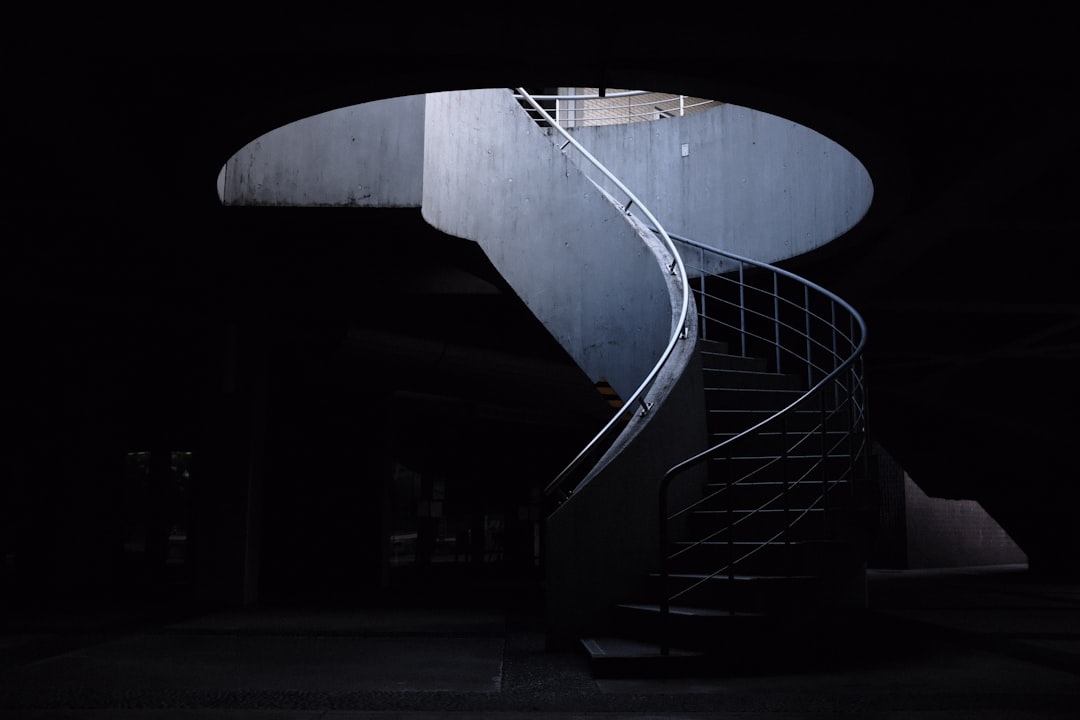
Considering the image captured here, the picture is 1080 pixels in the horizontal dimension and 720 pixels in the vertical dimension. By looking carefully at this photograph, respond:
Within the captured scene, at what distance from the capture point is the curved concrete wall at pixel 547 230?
33.3 feet

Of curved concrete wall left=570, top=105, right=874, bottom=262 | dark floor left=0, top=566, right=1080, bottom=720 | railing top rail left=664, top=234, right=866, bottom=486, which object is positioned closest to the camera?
dark floor left=0, top=566, right=1080, bottom=720

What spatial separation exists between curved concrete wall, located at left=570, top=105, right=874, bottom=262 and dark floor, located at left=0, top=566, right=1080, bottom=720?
4.53 metres

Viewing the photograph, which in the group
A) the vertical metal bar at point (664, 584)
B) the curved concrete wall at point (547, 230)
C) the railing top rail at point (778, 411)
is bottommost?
the vertical metal bar at point (664, 584)

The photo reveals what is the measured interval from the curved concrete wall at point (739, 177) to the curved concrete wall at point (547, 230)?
169 centimetres

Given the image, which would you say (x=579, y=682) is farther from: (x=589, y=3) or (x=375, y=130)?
(x=375, y=130)

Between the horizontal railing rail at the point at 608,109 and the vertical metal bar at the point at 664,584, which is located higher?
the horizontal railing rail at the point at 608,109

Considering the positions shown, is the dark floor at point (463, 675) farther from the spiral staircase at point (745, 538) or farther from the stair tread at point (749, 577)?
the stair tread at point (749, 577)

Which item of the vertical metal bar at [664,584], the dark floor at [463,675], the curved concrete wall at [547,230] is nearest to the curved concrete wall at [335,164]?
the curved concrete wall at [547,230]

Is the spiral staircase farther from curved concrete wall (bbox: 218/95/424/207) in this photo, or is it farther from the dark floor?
curved concrete wall (bbox: 218/95/424/207)

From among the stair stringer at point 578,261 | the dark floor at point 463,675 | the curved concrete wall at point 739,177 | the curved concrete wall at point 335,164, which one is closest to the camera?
the dark floor at point 463,675

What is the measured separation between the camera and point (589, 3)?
5.66 meters

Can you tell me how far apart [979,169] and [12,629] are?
9819 millimetres

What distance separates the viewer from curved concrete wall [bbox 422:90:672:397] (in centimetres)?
1016

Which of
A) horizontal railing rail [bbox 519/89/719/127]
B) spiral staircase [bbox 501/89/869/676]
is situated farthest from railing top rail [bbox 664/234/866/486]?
horizontal railing rail [bbox 519/89/719/127]
